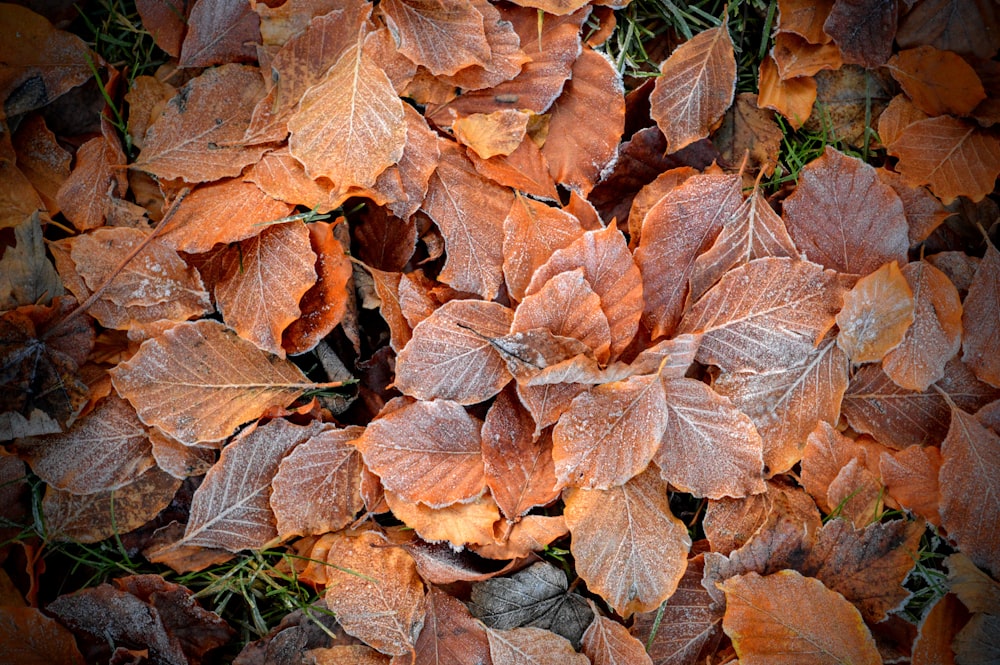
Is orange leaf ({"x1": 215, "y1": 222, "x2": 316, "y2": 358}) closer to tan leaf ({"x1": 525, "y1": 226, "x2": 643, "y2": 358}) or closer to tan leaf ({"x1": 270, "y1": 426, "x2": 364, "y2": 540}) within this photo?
tan leaf ({"x1": 270, "y1": 426, "x2": 364, "y2": 540})

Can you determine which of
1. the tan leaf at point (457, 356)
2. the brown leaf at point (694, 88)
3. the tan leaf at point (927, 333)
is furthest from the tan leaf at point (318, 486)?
the tan leaf at point (927, 333)

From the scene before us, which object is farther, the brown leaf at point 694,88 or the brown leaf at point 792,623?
the brown leaf at point 694,88

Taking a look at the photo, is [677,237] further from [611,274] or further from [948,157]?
[948,157]

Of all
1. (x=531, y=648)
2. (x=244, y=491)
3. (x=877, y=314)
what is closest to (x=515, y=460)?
(x=531, y=648)

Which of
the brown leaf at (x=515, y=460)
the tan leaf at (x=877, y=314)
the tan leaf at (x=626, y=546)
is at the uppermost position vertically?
the tan leaf at (x=877, y=314)

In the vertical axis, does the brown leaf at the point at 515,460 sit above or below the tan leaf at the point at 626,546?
above

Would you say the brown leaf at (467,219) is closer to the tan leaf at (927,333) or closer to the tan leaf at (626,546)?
the tan leaf at (626,546)

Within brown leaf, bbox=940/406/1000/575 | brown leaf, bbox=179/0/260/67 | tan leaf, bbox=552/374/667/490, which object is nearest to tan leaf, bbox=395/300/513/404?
tan leaf, bbox=552/374/667/490
